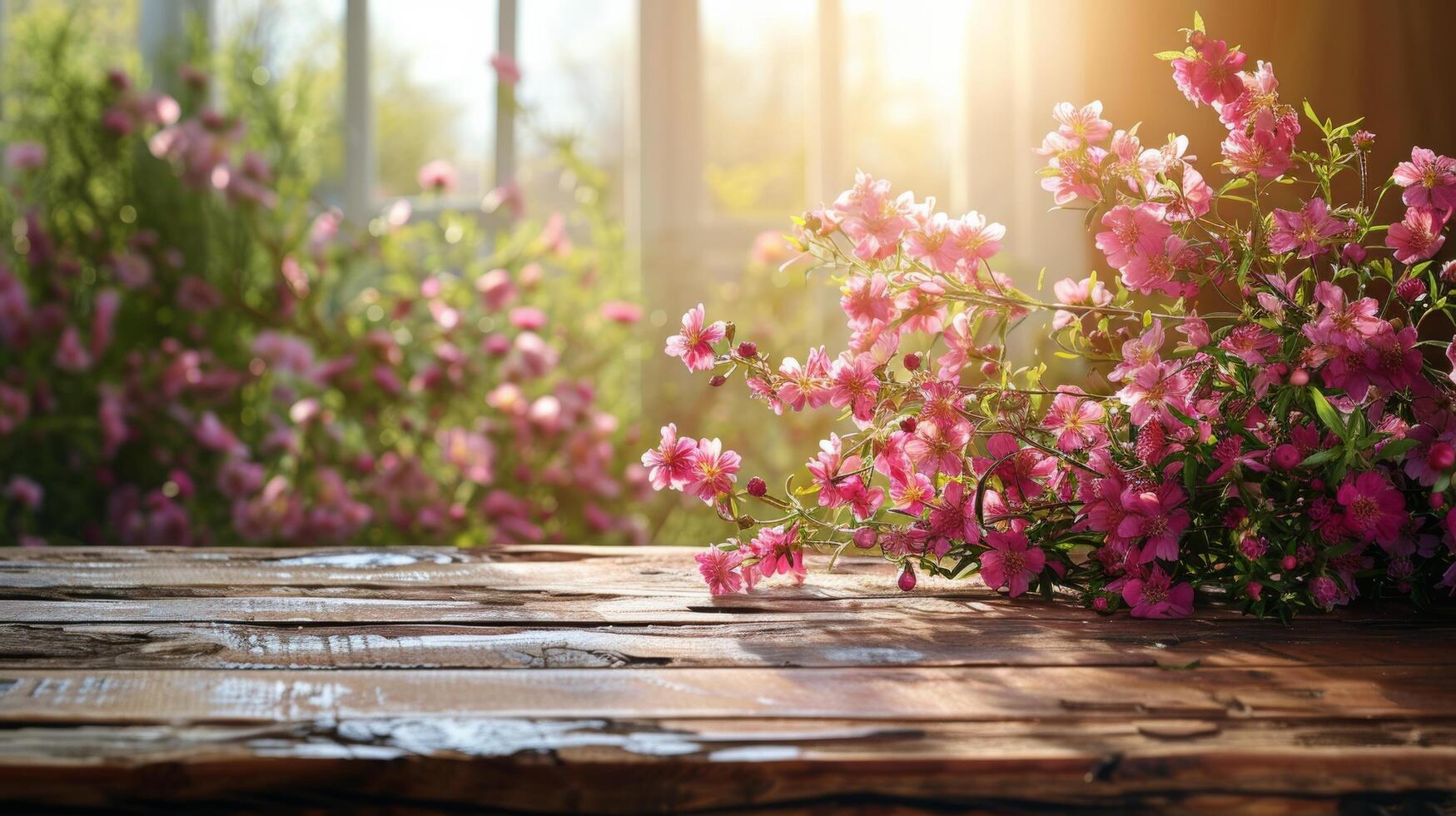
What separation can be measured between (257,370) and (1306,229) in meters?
2.01

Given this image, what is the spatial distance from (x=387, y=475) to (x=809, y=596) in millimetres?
1437

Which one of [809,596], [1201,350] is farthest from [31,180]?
[1201,350]

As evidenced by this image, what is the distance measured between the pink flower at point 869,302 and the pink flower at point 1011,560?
0.18 meters

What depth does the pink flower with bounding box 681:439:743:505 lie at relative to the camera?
2.88 feet

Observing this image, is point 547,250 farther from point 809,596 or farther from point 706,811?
point 706,811

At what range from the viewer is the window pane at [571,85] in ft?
8.91

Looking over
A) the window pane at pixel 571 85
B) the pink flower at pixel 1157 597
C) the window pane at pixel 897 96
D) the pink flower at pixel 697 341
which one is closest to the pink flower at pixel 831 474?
the pink flower at pixel 697 341

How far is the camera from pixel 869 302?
843mm

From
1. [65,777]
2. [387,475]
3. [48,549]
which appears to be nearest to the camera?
[65,777]

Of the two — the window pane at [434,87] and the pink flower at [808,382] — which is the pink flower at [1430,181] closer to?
the pink flower at [808,382]

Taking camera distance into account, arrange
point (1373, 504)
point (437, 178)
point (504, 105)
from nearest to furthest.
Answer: point (1373, 504) → point (437, 178) → point (504, 105)

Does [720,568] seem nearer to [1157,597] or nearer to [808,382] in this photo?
[808,382]

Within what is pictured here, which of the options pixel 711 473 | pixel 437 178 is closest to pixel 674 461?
pixel 711 473

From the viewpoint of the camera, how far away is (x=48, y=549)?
1.14 meters
